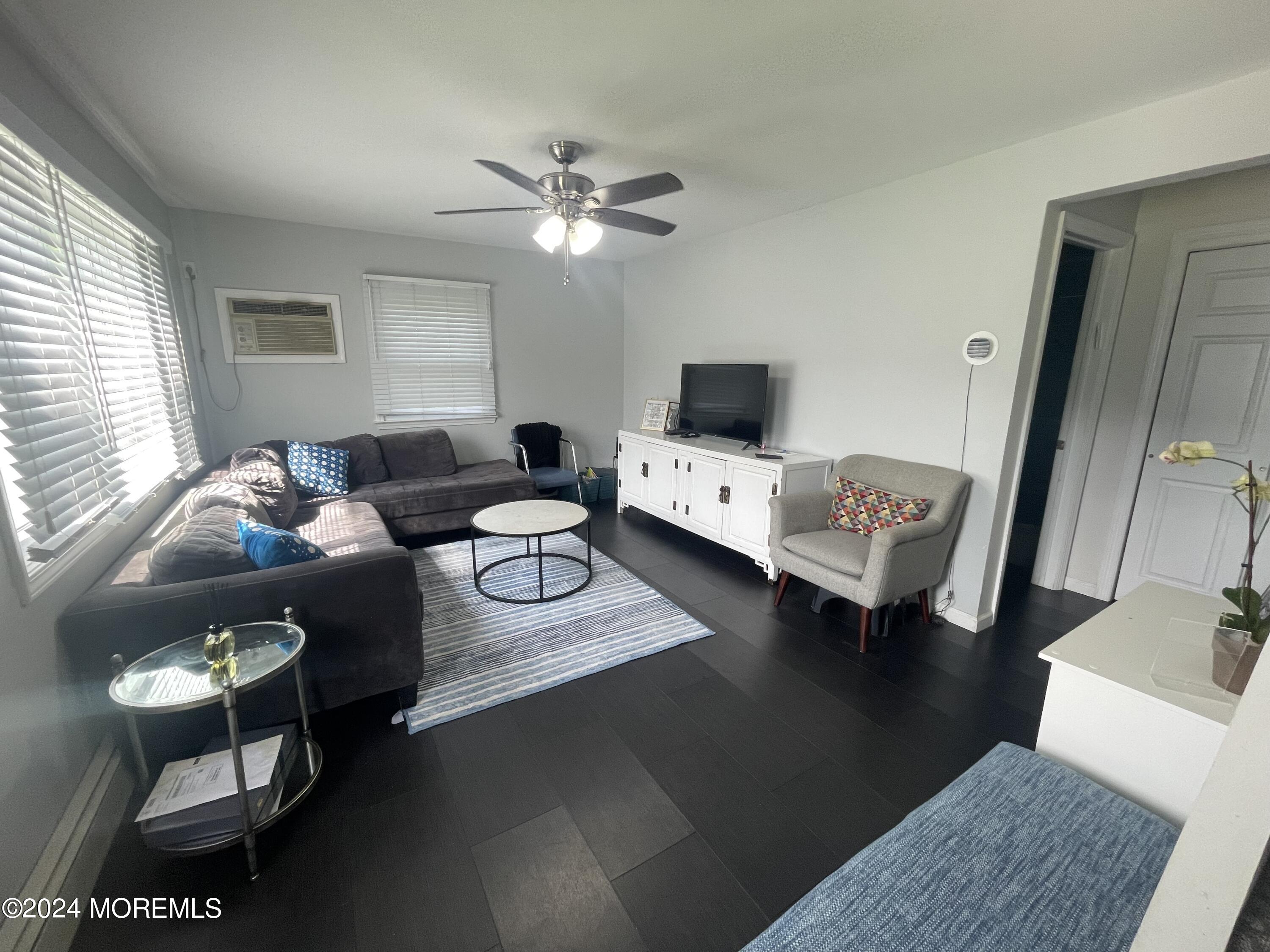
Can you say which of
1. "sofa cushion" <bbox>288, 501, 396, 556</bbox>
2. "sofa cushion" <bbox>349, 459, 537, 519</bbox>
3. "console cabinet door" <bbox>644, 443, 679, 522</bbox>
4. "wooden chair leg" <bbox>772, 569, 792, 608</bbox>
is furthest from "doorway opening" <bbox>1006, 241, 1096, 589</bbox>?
"sofa cushion" <bbox>288, 501, 396, 556</bbox>

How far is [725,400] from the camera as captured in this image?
3.92 metres

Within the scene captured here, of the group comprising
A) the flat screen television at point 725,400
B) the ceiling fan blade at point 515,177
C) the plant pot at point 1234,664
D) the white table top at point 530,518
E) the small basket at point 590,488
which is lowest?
the small basket at point 590,488

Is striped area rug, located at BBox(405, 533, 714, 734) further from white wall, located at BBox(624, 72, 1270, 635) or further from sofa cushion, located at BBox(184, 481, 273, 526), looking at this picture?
white wall, located at BBox(624, 72, 1270, 635)

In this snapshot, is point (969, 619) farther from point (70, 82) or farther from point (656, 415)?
point (70, 82)

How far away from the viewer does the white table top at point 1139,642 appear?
1098 mm

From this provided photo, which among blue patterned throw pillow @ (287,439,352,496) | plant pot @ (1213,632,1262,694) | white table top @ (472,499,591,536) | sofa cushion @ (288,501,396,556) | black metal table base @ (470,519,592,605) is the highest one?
plant pot @ (1213,632,1262,694)

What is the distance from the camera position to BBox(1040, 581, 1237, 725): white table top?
43.2 inches

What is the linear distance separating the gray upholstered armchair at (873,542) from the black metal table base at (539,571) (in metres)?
1.21

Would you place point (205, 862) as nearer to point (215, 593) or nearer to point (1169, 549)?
point (215, 593)

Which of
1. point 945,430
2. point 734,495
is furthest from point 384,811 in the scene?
point 945,430

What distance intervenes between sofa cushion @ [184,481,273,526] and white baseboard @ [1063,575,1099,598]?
4.71m

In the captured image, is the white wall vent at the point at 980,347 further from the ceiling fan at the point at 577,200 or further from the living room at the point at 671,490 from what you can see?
the ceiling fan at the point at 577,200

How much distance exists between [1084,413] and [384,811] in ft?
13.3

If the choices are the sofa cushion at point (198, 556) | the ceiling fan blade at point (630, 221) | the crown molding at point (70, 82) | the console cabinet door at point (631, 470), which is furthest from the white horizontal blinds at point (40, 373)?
the console cabinet door at point (631, 470)
